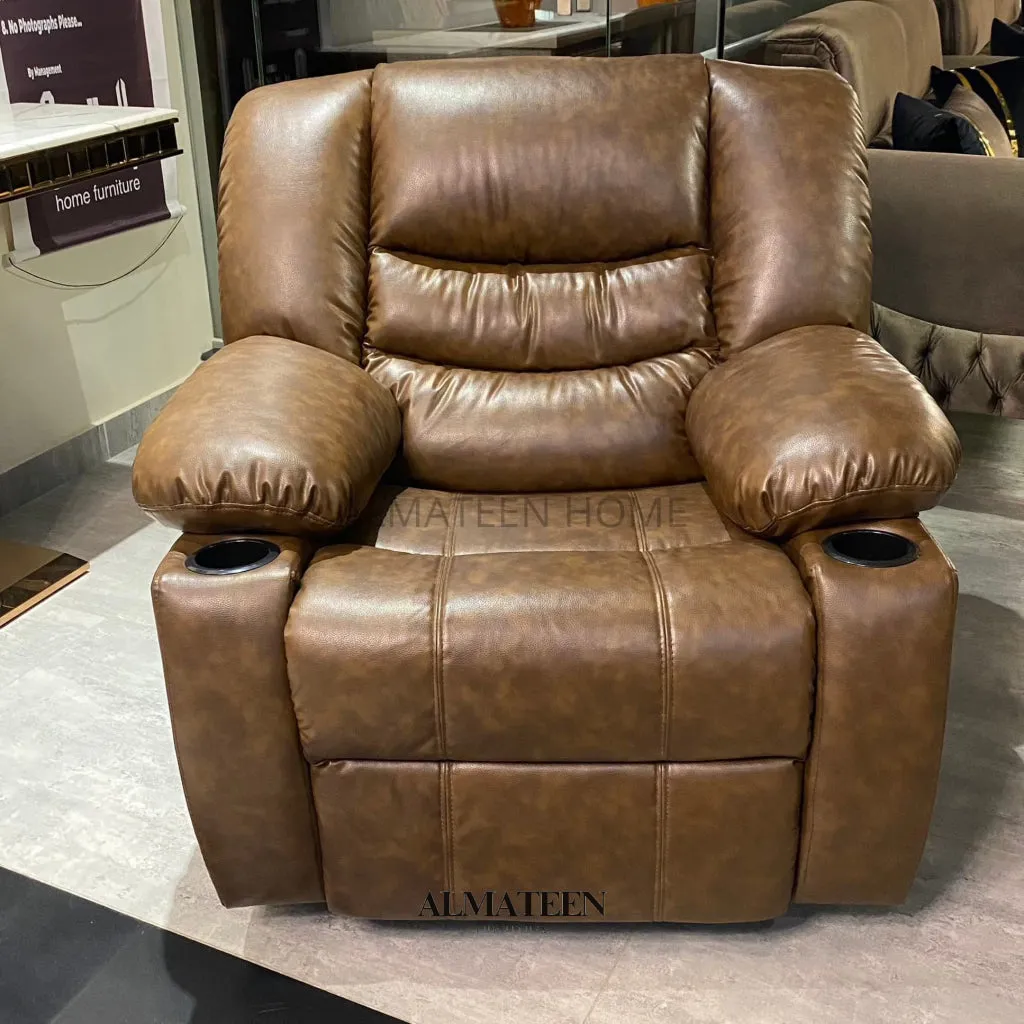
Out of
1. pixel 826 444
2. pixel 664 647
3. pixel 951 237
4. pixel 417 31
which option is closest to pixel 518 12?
pixel 417 31

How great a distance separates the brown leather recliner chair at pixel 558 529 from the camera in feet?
4.35

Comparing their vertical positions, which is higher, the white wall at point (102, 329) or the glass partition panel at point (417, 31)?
the glass partition panel at point (417, 31)

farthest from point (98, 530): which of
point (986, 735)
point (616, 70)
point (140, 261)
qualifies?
point (986, 735)

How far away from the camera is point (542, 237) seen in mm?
1851

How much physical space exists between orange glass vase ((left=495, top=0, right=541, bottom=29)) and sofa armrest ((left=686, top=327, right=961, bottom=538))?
4.67 ft

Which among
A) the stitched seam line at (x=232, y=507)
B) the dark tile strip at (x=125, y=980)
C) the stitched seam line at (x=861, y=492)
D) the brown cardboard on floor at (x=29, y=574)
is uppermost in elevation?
the stitched seam line at (x=861, y=492)

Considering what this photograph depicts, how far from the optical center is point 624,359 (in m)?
1.85

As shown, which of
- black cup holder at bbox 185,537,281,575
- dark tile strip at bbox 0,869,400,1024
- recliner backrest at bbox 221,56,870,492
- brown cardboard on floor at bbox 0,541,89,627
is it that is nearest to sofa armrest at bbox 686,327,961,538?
recliner backrest at bbox 221,56,870,492

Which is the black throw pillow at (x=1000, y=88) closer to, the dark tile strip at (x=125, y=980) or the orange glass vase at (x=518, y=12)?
the orange glass vase at (x=518, y=12)

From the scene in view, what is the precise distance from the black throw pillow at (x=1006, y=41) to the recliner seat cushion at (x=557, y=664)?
333 cm

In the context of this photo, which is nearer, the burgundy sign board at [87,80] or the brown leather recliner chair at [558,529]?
the brown leather recliner chair at [558,529]

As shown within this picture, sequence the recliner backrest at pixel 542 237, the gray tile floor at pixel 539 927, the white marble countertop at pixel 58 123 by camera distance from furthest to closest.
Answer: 1. the white marble countertop at pixel 58 123
2. the recliner backrest at pixel 542 237
3. the gray tile floor at pixel 539 927

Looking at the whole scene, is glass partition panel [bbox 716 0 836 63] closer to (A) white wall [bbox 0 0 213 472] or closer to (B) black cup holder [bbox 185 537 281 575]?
(A) white wall [bbox 0 0 213 472]

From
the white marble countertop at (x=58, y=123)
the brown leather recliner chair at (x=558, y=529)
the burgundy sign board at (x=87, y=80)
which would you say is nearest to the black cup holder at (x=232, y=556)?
the brown leather recliner chair at (x=558, y=529)
